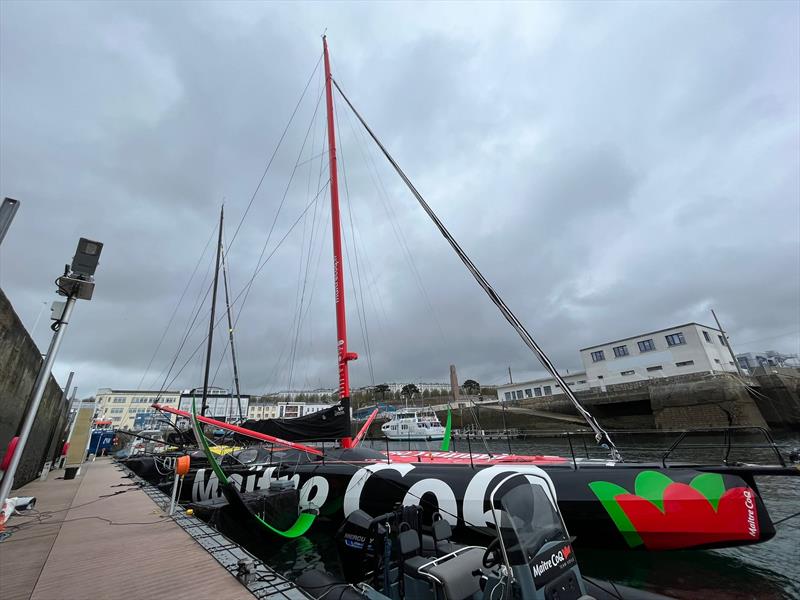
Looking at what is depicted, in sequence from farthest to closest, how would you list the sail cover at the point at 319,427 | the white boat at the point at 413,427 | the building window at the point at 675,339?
the white boat at the point at 413,427 → the building window at the point at 675,339 → the sail cover at the point at 319,427

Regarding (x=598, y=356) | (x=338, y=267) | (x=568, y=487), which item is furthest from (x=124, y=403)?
(x=568, y=487)

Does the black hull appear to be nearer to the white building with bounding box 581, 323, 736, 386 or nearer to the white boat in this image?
the white boat

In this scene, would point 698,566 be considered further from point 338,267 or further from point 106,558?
point 338,267

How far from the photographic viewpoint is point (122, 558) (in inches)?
187

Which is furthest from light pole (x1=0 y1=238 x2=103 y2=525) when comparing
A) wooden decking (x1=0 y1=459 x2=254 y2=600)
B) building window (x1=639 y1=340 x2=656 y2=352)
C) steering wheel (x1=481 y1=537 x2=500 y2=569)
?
building window (x1=639 y1=340 x2=656 y2=352)

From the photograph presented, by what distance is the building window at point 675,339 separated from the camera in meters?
35.9

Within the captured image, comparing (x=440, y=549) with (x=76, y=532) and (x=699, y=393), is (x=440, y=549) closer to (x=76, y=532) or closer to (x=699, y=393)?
(x=76, y=532)

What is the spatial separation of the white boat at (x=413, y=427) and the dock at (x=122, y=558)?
3039 centimetres

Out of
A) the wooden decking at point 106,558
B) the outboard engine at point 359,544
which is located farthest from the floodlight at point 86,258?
the outboard engine at point 359,544

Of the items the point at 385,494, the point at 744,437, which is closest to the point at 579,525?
the point at 385,494

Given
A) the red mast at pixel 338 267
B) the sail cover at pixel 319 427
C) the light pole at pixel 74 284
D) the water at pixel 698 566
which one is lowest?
the water at pixel 698 566

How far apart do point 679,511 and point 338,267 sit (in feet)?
30.3

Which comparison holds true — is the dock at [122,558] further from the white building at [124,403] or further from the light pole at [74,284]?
the white building at [124,403]

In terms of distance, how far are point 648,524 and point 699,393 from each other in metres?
26.3
